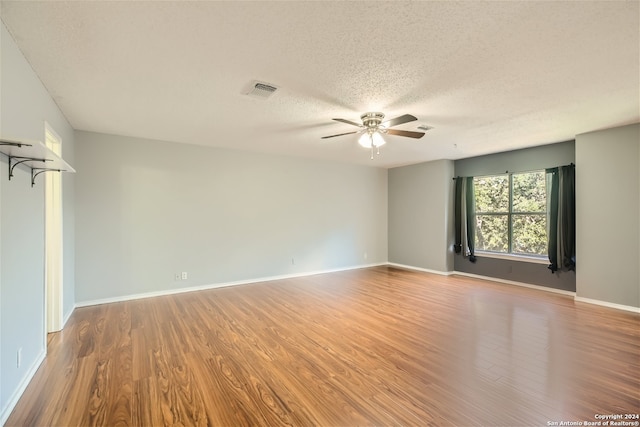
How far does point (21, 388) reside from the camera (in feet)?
6.97

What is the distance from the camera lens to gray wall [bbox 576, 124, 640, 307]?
3893 millimetres

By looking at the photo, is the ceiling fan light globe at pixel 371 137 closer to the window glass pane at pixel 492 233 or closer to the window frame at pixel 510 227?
the window frame at pixel 510 227

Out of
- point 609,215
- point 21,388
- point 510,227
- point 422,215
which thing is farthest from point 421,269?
point 21,388

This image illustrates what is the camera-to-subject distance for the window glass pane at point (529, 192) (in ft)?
16.9

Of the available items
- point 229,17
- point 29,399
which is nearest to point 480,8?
point 229,17

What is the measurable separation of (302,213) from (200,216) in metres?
2.07

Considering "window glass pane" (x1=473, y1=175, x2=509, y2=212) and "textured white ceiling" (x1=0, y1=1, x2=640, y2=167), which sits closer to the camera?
"textured white ceiling" (x1=0, y1=1, x2=640, y2=167)

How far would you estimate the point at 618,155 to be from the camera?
13.1ft

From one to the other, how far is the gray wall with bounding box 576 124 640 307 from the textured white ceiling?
0.39 metres

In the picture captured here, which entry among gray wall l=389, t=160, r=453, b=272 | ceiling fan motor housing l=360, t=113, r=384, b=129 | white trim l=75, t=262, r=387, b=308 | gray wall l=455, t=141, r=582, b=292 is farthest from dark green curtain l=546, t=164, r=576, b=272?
white trim l=75, t=262, r=387, b=308

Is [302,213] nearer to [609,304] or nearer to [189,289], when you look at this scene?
[189,289]

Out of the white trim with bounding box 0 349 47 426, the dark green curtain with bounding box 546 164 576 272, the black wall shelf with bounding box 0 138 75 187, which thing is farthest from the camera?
the dark green curtain with bounding box 546 164 576 272

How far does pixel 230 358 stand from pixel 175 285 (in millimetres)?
2685

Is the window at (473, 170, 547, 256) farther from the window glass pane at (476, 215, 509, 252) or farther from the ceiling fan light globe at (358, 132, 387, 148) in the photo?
the ceiling fan light globe at (358, 132, 387, 148)
